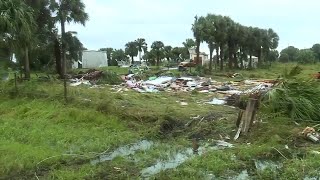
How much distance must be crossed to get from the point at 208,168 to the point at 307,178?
1.78 meters

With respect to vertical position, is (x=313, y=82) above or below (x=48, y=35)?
below

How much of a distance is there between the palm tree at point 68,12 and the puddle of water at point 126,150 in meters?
19.5

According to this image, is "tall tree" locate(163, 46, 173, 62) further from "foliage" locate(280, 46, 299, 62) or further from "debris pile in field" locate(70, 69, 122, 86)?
"debris pile in field" locate(70, 69, 122, 86)

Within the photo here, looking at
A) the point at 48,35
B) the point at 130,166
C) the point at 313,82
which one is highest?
the point at 48,35

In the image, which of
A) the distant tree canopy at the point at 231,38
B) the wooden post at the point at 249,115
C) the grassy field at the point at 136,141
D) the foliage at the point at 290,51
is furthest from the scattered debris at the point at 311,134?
the foliage at the point at 290,51

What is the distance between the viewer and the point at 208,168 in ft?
25.3

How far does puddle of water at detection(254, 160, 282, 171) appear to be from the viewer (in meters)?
7.75

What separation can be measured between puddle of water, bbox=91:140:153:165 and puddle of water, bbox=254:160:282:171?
2.70 metres

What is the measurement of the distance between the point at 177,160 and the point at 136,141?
1.94 metres

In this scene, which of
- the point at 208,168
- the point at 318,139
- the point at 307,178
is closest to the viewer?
the point at 307,178

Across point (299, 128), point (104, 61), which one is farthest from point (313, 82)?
point (104, 61)

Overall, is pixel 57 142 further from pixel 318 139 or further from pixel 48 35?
pixel 48 35

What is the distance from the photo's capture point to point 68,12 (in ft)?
95.7

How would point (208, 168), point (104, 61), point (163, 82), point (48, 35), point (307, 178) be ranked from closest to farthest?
point (307, 178) → point (208, 168) → point (163, 82) → point (48, 35) → point (104, 61)
